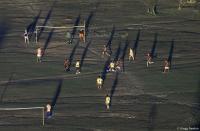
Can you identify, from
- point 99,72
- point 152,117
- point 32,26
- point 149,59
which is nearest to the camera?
point 152,117

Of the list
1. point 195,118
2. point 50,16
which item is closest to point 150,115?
point 195,118

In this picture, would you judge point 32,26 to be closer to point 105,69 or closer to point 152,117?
point 105,69

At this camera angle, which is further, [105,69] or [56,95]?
[105,69]

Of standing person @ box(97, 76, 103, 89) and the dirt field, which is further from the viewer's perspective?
standing person @ box(97, 76, 103, 89)

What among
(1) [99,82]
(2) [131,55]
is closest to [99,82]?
(1) [99,82]

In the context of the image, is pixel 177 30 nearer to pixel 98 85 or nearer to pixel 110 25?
pixel 110 25

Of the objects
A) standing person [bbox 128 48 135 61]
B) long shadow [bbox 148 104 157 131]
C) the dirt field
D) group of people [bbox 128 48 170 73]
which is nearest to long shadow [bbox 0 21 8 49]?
the dirt field

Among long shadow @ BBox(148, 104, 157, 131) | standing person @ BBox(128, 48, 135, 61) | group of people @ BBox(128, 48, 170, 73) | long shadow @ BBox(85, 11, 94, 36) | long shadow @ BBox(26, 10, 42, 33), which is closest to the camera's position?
long shadow @ BBox(148, 104, 157, 131)

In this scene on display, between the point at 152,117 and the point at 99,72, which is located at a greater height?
the point at 99,72

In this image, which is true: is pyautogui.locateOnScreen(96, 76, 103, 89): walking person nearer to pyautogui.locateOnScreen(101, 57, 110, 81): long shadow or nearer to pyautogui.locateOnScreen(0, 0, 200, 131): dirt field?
pyautogui.locateOnScreen(0, 0, 200, 131): dirt field
